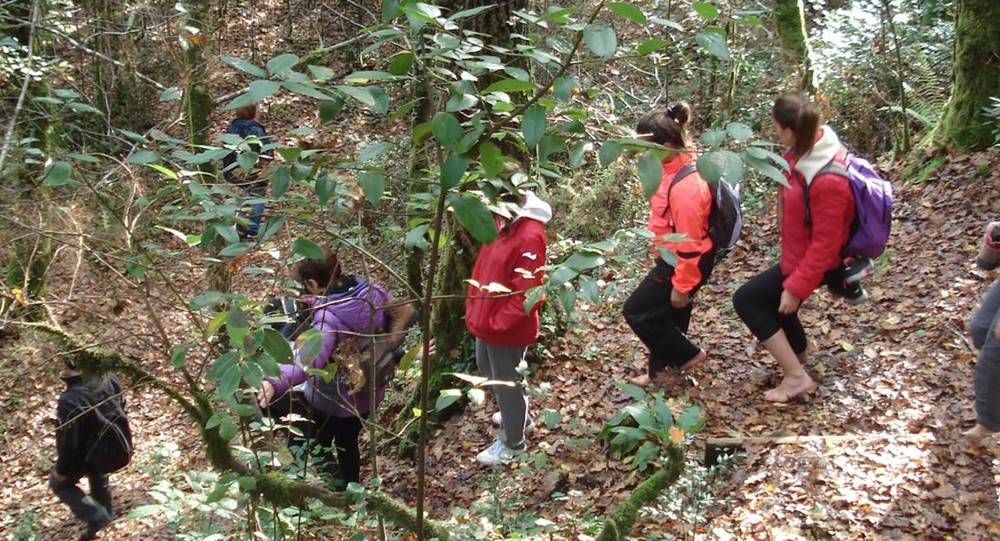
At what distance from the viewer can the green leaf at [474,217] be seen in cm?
202

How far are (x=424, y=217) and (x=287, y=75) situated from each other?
1019mm

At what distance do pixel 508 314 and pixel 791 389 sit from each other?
2.02 m

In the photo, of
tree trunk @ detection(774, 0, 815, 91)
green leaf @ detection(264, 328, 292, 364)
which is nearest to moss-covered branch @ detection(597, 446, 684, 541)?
green leaf @ detection(264, 328, 292, 364)

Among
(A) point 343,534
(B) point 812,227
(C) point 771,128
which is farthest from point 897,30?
(A) point 343,534

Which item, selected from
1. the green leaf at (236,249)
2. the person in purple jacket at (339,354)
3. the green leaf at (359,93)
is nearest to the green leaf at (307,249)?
the green leaf at (236,249)

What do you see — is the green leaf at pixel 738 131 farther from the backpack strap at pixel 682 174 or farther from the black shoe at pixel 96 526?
the black shoe at pixel 96 526

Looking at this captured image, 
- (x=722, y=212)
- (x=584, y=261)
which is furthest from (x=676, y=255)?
(x=584, y=261)

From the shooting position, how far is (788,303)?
182 inches

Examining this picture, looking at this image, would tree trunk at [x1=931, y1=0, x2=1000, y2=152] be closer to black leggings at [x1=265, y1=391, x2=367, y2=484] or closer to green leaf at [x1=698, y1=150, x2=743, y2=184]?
black leggings at [x1=265, y1=391, x2=367, y2=484]

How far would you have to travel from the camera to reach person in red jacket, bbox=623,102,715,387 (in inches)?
177

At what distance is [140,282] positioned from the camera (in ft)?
11.8

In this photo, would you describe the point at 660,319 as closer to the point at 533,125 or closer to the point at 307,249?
the point at 307,249

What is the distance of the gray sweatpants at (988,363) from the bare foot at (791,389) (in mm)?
1124

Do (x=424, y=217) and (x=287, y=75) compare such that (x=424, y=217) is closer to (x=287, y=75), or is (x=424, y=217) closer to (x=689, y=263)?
(x=287, y=75)
